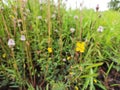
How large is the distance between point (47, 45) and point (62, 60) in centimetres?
20

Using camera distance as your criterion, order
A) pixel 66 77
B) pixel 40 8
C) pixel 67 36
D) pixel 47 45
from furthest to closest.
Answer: pixel 40 8, pixel 67 36, pixel 47 45, pixel 66 77

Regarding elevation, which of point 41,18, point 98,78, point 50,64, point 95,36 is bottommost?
point 98,78

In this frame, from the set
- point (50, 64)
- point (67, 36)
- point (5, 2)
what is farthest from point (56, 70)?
point (5, 2)

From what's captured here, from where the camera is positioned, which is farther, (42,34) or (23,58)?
(42,34)

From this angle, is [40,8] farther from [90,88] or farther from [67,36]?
[90,88]

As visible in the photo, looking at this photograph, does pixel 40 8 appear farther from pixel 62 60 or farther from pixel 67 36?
pixel 62 60

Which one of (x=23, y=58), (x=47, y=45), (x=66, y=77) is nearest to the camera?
(x=66, y=77)

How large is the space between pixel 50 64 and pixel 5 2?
108cm

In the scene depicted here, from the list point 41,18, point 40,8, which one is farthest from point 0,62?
point 40,8

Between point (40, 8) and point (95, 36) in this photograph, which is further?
point (40, 8)

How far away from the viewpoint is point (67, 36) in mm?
2494

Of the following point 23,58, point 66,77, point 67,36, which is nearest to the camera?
point 66,77

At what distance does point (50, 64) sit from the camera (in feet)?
7.00

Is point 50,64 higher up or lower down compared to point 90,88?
higher up
